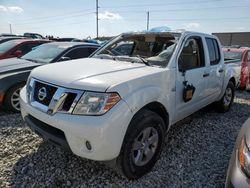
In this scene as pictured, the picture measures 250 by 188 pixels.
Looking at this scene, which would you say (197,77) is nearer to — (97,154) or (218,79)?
(218,79)

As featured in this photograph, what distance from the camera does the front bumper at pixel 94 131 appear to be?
7.78ft

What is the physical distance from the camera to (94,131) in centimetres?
236

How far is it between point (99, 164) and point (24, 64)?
3201mm

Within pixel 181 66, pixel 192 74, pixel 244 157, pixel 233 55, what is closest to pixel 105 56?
pixel 181 66

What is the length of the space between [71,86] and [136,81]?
70 centimetres

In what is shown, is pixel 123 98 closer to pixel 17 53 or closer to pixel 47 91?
pixel 47 91

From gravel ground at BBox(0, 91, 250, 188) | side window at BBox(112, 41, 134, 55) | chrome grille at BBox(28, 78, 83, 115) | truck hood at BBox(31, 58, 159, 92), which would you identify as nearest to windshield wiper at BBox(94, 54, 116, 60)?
side window at BBox(112, 41, 134, 55)

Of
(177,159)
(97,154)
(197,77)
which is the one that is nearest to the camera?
(97,154)

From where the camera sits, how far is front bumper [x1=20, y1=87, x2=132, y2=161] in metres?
2.37

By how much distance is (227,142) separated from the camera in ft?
13.6

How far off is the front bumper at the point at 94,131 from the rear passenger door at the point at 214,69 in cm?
246

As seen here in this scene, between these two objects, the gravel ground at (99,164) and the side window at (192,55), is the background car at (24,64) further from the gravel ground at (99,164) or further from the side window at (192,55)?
the side window at (192,55)

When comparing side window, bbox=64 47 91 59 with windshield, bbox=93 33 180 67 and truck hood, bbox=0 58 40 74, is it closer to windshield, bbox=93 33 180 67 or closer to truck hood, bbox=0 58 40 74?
truck hood, bbox=0 58 40 74

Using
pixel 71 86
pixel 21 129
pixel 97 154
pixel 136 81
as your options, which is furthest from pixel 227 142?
pixel 21 129
